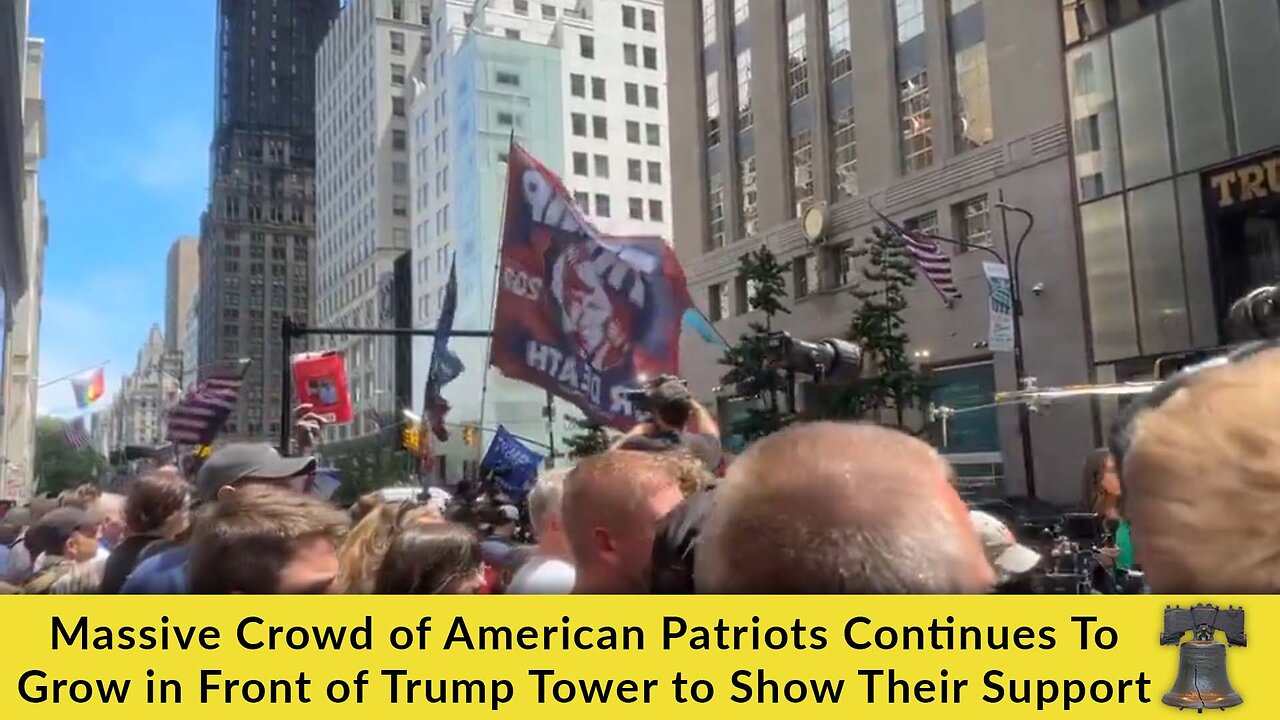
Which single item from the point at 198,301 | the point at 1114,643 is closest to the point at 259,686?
the point at 1114,643

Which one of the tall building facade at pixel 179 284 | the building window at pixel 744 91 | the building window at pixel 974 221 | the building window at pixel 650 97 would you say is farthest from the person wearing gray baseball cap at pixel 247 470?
the tall building facade at pixel 179 284

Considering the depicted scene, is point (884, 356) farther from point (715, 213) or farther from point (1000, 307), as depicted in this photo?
point (715, 213)

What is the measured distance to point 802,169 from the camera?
3775 centimetres

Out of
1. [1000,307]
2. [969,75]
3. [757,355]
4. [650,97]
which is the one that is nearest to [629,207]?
[650,97]

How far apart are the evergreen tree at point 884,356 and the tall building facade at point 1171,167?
495 centimetres

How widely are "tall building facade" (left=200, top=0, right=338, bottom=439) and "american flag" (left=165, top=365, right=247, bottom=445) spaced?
350 feet

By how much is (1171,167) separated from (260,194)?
422ft

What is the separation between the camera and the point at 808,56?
3697 centimetres

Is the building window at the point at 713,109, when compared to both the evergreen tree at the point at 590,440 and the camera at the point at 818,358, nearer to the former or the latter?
the evergreen tree at the point at 590,440

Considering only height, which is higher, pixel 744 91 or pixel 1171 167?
pixel 744 91

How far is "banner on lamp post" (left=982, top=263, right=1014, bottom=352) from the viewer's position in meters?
25.2

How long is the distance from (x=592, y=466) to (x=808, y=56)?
36315 millimetres

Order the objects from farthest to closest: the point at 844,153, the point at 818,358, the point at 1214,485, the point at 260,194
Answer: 1. the point at 260,194
2. the point at 844,153
3. the point at 818,358
4. the point at 1214,485

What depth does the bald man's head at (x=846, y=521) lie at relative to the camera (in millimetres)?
1475
